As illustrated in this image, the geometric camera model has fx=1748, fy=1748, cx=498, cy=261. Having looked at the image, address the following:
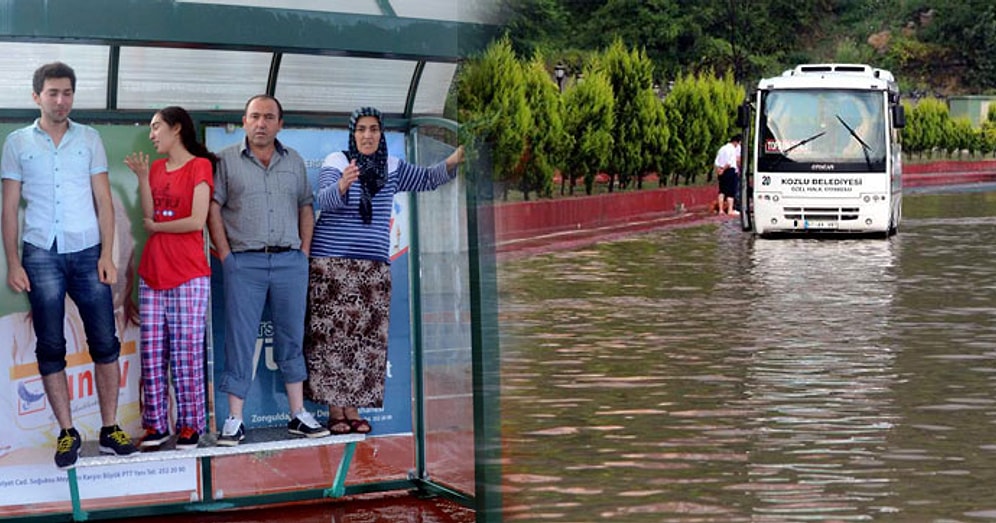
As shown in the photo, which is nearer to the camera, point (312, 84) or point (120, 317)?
point (120, 317)

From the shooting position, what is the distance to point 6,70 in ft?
19.4

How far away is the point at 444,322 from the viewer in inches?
262

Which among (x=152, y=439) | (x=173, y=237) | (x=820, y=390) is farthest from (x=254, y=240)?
(x=820, y=390)

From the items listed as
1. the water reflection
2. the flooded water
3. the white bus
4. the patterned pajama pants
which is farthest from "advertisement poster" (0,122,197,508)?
the white bus

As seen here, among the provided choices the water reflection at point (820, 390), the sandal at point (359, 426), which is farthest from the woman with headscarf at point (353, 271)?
the water reflection at point (820, 390)

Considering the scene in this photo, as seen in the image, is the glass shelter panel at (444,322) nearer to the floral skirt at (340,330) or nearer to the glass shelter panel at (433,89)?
the glass shelter panel at (433,89)

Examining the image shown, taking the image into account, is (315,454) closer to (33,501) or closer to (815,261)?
(33,501)

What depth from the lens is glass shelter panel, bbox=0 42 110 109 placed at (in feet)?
19.3

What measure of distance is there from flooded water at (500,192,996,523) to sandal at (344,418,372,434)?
2.84 feet

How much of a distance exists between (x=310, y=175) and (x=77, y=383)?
1.13 meters

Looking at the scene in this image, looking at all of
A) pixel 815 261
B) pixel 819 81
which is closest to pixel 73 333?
pixel 815 261

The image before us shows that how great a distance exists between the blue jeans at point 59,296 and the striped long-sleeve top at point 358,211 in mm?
871

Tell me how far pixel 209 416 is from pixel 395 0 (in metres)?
1.63

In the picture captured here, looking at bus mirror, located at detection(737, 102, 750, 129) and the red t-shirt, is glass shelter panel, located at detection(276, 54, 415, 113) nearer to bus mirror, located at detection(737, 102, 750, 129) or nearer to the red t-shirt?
the red t-shirt
